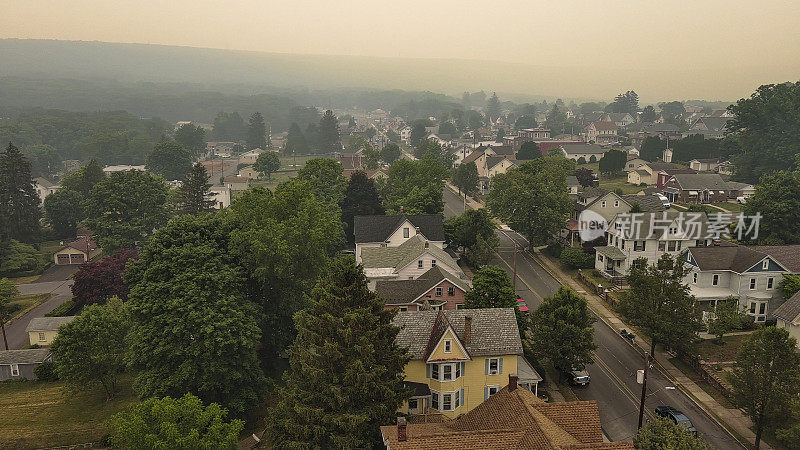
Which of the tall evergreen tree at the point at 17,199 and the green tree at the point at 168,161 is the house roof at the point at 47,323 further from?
the green tree at the point at 168,161

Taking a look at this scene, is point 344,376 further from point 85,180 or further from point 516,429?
point 85,180

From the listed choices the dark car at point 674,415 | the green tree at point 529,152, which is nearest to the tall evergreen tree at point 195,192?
the dark car at point 674,415

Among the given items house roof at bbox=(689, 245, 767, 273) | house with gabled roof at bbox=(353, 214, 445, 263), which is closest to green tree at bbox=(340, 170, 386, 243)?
house with gabled roof at bbox=(353, 214, 445, 263)

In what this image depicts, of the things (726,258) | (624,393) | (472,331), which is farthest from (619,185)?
(472,331)

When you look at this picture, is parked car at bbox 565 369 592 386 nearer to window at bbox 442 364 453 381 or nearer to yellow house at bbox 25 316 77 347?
window at bbox 442 364 453 381

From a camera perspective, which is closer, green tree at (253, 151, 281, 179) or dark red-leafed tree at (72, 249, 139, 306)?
dark red-leafed tree at (72, 249, 139, 306)
